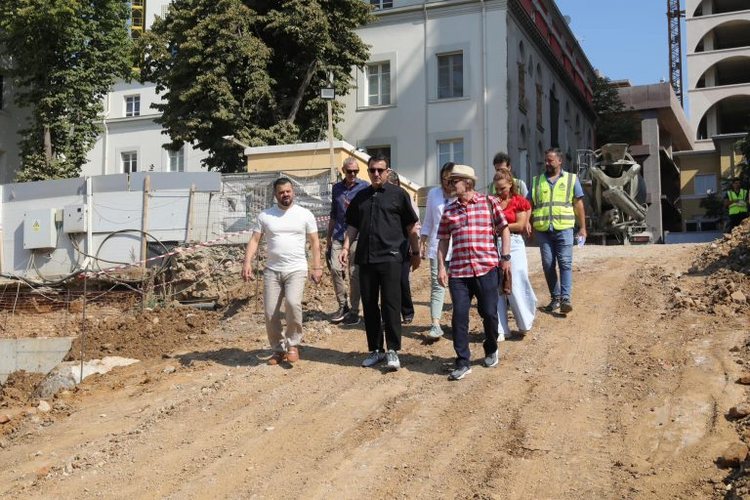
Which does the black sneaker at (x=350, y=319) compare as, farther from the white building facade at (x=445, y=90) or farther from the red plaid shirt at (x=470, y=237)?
the white building facade at (x=445, y=90)

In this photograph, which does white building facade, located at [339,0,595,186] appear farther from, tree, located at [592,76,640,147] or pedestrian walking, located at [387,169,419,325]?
pedestrian walking, located at [387,169,419,325]

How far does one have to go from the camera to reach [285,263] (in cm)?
795

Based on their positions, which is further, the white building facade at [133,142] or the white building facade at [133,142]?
the white building facade at [133,142]

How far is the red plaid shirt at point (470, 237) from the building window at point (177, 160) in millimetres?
30296

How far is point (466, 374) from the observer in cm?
723

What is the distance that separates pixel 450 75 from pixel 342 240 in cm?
2258

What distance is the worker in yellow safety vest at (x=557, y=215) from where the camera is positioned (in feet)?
30.3

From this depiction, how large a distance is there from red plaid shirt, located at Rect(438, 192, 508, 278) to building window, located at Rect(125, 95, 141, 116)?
3490cm

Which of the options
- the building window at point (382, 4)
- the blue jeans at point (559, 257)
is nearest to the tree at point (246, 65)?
the building window at point (382, 4)

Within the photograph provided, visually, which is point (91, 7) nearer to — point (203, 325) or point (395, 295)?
point (203, 325)

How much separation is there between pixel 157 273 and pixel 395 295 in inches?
320

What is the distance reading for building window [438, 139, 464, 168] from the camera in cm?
3024

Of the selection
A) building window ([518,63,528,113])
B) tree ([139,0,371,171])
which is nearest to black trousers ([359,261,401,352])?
tree ([139,0,371,171])

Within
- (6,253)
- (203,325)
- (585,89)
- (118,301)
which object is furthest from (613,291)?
(585,89)
